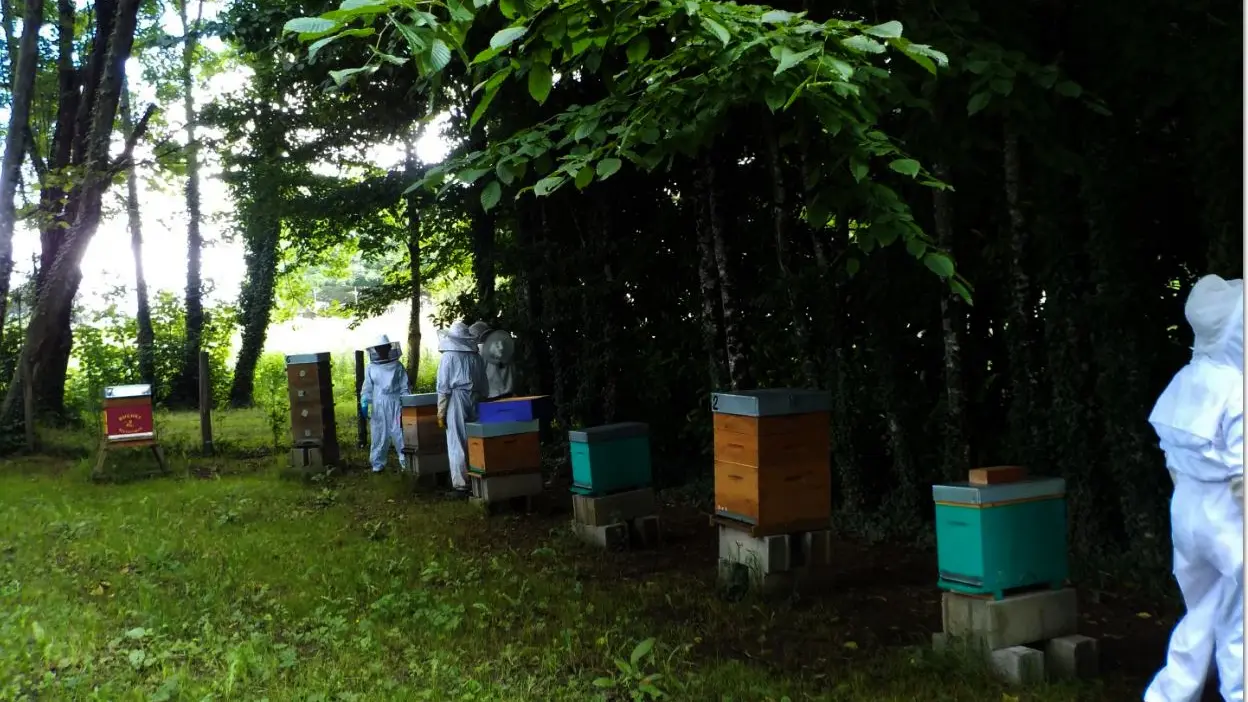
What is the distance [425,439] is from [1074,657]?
643 centimetres

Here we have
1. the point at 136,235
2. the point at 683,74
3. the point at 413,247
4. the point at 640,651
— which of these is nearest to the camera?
the point at 683,74

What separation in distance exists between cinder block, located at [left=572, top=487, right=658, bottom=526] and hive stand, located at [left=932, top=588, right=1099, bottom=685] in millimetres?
2775

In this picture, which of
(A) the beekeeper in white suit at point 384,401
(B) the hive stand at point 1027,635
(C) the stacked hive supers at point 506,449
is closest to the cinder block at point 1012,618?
(B) the hive stand at point 1027,635

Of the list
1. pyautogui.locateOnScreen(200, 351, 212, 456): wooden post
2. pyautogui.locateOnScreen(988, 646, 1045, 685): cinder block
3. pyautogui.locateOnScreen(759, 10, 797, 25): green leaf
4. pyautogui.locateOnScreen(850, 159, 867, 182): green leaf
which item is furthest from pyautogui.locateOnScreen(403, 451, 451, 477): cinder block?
pyautogui.locateOnScreen(759, 10, 797, 25): green leaf

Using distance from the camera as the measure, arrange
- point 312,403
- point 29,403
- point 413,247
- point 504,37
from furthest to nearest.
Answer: point 413,247 < point 29,403 < point 312,403 < point 504,37

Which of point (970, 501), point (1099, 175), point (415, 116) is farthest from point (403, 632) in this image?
point (415, 116)

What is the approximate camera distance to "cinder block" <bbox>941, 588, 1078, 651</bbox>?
3.50 metres

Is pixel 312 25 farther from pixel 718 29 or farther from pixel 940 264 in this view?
pixel 940 264

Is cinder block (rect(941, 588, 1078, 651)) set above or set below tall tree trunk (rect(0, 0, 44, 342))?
below

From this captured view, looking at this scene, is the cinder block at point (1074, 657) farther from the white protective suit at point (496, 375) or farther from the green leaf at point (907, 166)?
the white protective suit at point (496, 375)

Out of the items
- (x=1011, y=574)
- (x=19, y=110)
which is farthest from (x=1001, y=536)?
(x=19, y=110)

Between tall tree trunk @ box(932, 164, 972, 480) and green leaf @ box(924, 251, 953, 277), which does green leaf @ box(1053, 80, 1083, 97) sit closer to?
green leaf @ box(924, 251, 953, 277)

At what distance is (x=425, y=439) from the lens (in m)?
8.76

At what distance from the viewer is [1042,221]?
185 inches
